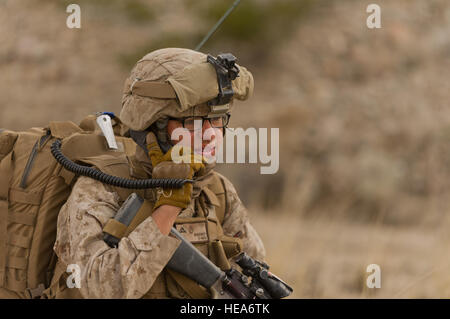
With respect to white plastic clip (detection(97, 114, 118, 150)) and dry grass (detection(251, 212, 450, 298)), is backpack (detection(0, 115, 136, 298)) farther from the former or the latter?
dry grass (detection(251, 212, 450, 298))

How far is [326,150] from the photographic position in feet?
49.3

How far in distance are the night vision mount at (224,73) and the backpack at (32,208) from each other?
649mm

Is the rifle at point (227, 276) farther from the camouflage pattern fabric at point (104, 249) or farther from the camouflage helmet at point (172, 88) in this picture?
the camouflage helmet at point (172, 88)

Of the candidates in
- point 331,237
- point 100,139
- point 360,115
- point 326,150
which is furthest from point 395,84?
point 100,139

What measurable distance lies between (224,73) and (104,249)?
0.95 metres

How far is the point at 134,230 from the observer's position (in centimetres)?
330

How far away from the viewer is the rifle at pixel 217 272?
338cm

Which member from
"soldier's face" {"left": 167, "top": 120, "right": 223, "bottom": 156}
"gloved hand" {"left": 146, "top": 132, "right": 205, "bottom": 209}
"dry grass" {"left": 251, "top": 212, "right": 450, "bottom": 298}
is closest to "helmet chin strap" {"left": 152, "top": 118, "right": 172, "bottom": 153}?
"soldier's face" {"left": 167, "top": 120, "right": 223, "bottom": 156}

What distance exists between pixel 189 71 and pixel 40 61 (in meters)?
11.3

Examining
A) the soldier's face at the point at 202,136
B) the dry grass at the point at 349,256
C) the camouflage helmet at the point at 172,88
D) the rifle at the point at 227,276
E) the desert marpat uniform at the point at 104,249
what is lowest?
the dry grass at the point at 349,256

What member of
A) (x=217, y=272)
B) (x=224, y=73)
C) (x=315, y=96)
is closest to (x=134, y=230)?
(x=217, y=272)

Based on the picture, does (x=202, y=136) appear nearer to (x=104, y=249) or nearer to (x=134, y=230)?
(x=134, y=230)

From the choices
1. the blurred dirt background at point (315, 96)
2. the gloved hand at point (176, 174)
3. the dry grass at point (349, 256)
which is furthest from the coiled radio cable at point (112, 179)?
the blurred dirt background at point (315, 96)

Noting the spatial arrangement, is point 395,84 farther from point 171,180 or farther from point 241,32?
point 171,180
